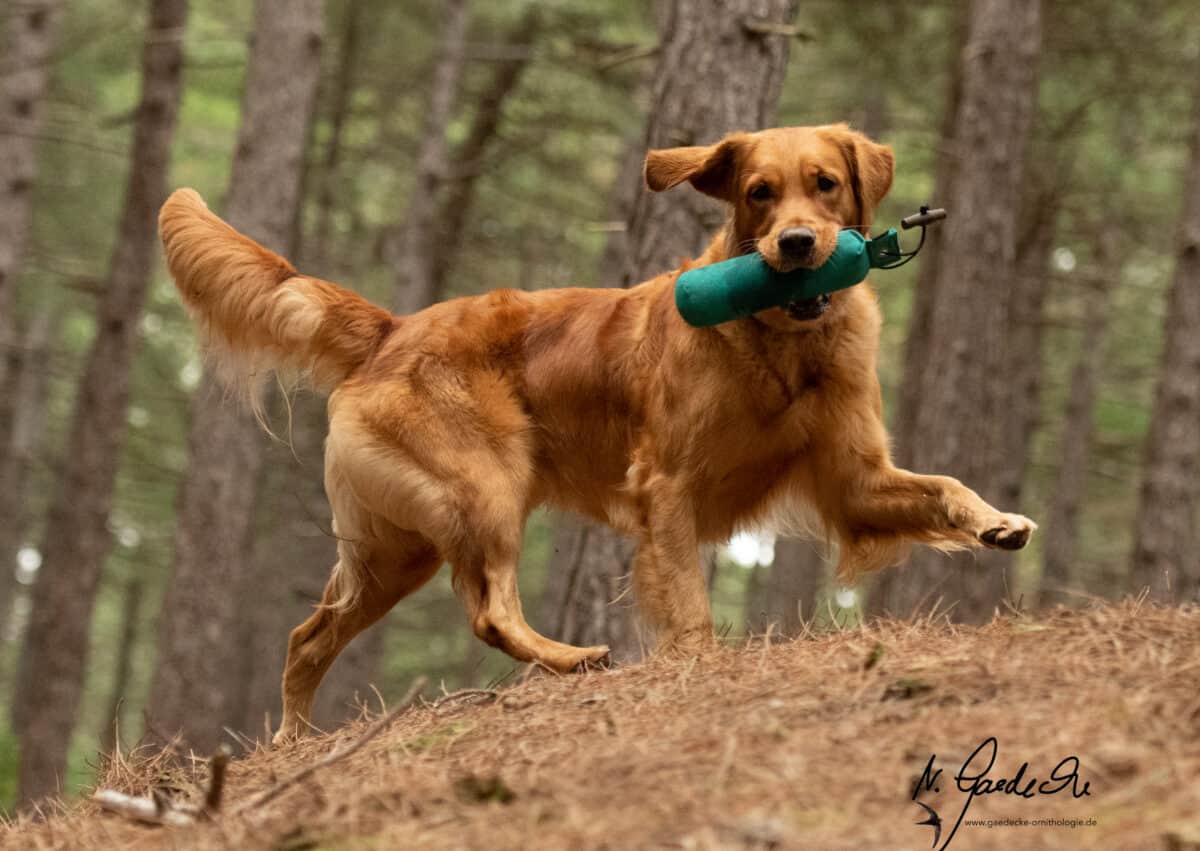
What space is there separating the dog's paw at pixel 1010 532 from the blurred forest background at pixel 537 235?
1.08ft

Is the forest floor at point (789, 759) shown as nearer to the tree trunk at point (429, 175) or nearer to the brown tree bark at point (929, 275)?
the brown tree bark at point (929, 275)

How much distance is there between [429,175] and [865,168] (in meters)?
10.9

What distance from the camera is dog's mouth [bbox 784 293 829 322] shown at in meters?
→ 5.51

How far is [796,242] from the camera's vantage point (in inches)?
205

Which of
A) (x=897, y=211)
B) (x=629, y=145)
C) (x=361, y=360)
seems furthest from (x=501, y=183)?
(x=361, y=360)

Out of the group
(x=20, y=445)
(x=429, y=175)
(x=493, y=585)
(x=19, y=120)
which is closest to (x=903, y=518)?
(x=493, y=585)

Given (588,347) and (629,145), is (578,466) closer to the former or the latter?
(588,347)

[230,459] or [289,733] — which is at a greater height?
[289,733]

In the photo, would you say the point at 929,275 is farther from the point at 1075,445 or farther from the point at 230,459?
the point at 230,459

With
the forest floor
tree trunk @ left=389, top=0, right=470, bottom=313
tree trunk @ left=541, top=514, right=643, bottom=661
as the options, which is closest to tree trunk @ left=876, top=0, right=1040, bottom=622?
tree trunk @ left=541, top=514, right=643, bottom=661

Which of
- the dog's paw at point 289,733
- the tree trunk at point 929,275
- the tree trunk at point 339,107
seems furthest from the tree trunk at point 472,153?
the dog's paw at point 289,733

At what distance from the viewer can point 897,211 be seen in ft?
56.0

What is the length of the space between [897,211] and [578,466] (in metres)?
11.6

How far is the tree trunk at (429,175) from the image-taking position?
16.1 metres
